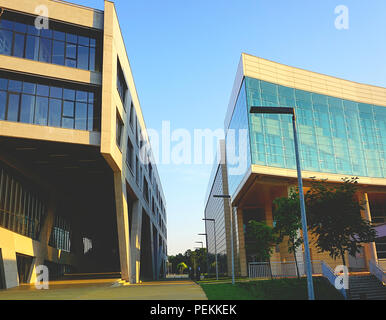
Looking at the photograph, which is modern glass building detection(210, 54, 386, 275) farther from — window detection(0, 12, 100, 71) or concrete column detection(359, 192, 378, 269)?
window detection(0, 12, 100, 71)

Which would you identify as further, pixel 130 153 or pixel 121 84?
pixel 130 153

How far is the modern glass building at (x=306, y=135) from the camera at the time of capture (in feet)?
134

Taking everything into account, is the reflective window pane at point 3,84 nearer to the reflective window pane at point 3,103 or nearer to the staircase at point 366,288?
the reflective window pane at point 3,103

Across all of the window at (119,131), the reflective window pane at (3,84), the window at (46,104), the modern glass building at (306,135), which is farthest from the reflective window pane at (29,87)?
the modern glass building at (306,135)

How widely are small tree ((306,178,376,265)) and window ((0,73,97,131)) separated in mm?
18158

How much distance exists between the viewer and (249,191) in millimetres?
46375

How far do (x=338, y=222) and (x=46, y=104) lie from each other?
22938 mm

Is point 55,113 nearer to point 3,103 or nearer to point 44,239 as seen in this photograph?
→ point 3,103

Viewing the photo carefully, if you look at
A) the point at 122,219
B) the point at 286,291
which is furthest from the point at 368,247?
the point at 122,219

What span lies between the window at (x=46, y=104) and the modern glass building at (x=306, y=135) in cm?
1812

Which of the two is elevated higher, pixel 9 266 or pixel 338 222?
pixel 338 222

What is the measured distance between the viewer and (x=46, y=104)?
92.4 ft

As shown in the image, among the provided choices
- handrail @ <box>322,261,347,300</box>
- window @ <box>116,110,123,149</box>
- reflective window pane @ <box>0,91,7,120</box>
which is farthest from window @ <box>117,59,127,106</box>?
handrail @ <box>322,261,347,300</box>

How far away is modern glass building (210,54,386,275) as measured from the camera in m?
40.9
